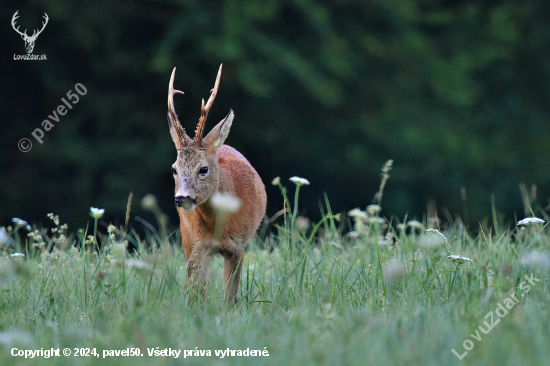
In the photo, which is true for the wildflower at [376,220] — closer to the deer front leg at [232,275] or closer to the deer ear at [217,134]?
the deer front leg at [232,275]

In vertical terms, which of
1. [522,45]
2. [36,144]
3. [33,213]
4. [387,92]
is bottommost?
[33,213]

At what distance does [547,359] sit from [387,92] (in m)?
8.46

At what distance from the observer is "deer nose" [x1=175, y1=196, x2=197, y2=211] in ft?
10.9

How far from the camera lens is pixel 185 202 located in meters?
3.35

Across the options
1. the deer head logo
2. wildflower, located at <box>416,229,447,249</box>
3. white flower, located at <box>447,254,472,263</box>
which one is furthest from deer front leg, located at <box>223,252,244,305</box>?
the deer head logo

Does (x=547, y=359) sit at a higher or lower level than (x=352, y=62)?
lower

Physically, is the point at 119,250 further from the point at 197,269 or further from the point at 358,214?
the point at 358,214

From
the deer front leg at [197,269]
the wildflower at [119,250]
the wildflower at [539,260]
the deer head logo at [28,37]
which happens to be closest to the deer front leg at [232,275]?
the deer front leg at [197,269]

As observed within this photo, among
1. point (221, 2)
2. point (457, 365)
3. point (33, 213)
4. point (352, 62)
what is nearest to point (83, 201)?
point (33, 213)

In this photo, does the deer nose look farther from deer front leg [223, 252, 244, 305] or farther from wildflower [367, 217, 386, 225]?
wildflower [367, 217, 386, 225]

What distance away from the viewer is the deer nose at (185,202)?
10.9ft

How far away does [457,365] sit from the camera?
218 centimetres

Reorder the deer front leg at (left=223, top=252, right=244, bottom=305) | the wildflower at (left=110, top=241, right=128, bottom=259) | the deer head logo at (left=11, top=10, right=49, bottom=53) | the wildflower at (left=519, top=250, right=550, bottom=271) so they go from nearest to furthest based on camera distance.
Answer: the wildflower at (left=519, top=250, right=550, bottom=271) < the deer front leg at (left=223, top=252, right=244, bottom=305) < the wildflower at (left=110, top=241, right=128, bottom=259) < the deer head logo at (left=11, top=10, right=49, bottom=53)

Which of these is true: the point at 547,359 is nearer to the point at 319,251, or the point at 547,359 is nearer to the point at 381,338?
the point at 381,338
